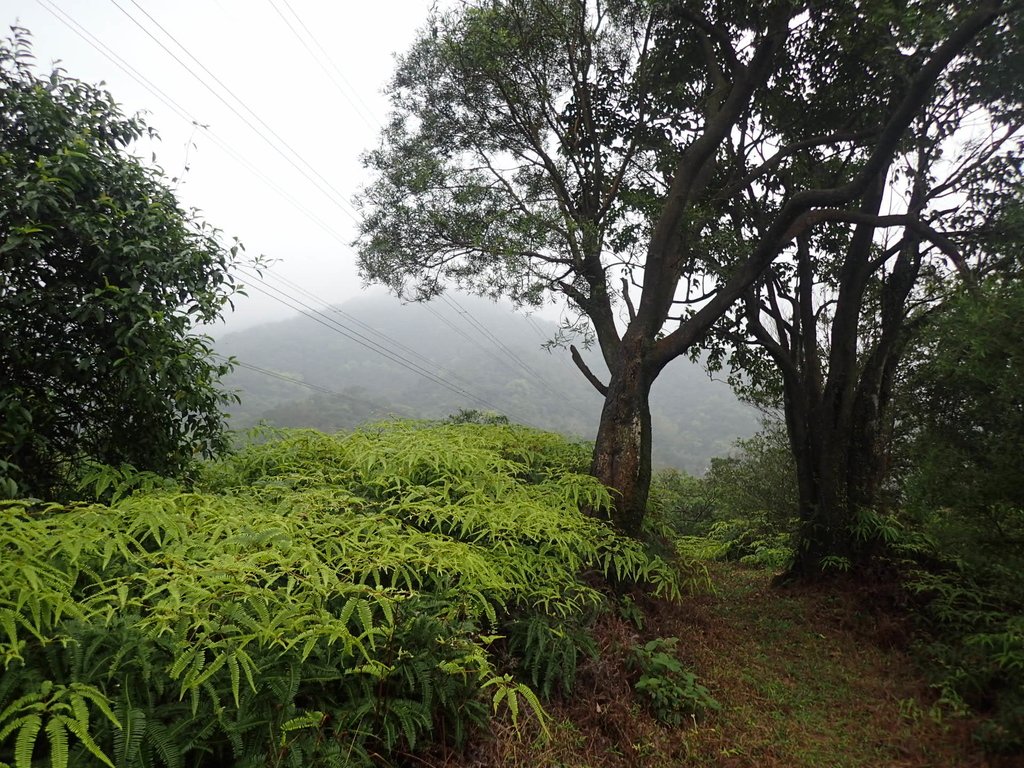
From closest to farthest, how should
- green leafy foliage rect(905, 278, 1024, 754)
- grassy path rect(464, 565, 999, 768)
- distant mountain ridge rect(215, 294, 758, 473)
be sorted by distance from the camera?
grassy path rect(464, 565, 999, 768), green leafy foliage rect(905, 278, 1024, 754), distant mountain ridge rect(215, 294, 758, 473)

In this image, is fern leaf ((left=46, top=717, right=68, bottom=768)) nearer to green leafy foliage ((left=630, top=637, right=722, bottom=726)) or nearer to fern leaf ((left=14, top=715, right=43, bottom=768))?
fern leaf ((left=14, top=715, right=43, bottom=768))

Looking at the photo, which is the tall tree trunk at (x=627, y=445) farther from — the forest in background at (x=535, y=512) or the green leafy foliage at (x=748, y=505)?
the green leafy foliage at (x=748, y=505)

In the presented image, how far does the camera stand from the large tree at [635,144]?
5547mm

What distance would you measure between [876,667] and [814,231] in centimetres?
567

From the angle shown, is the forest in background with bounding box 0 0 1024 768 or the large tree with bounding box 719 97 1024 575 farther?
the large tree with bounding box 719 97 1024 575

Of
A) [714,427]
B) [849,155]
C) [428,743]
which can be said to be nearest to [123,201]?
[428,743]

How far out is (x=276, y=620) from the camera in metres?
2.21

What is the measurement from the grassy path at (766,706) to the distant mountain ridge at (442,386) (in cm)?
4389

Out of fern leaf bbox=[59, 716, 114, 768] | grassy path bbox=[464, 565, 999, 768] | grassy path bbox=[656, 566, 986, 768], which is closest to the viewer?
fern leaf bbox=[59, 716, 114, 768]

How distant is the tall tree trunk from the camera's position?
5.55 meters

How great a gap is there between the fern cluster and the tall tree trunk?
1.31 meters

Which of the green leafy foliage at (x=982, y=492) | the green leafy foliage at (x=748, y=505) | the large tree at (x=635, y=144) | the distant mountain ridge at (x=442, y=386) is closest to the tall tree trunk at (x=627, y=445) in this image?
the large tree at (x=635, y=144)

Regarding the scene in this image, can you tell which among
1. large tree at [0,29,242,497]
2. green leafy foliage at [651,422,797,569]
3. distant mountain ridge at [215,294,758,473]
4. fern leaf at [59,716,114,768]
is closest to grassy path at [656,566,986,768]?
green leafy foliage at [651,422,797,569]

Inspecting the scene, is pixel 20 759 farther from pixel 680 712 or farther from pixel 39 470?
pixel 680 712
